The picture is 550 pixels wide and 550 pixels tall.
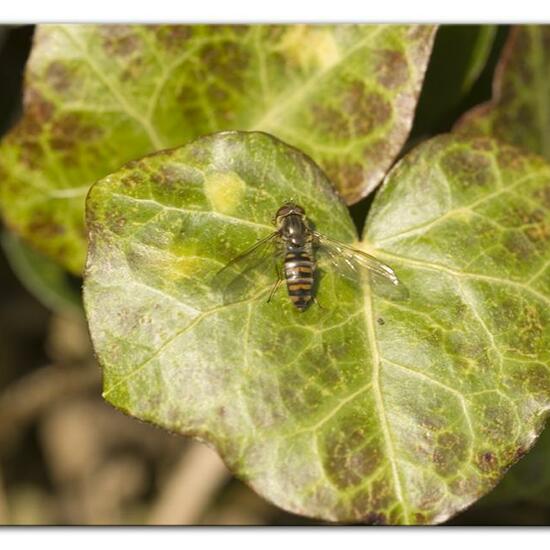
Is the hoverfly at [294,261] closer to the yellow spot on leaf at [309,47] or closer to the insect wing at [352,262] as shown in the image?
the insect wing at [352,262]

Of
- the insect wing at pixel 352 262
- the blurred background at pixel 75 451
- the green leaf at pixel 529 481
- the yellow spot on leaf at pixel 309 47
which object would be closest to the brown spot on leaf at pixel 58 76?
the yellow spot on leaf at pixel 309 47

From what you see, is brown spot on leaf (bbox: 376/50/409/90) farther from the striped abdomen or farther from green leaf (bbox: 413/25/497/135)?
the striped abdomen

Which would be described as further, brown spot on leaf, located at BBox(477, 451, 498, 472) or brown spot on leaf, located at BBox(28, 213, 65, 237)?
brown spot on leaf, located at BBox(28, 213, 65, 237)

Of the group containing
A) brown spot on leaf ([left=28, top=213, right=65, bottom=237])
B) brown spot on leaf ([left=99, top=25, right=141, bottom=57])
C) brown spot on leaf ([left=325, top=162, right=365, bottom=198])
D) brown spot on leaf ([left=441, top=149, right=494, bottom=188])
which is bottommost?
brown spot on leaf ([left=28, top=213, right=65, bottom=237])

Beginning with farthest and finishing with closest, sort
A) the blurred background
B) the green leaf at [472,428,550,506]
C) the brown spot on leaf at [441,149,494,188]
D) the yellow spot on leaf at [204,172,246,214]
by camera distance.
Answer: the blurred background → the green leaf at [472,428,550,506] → the brown spot on leaf at [441,149,494,188] → the yellow spot on leaf at [204,172,246,214]

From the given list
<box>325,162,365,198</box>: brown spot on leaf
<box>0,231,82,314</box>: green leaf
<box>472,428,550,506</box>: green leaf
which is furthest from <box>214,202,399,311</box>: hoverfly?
<box>0,231,82,314</box>: green leaf

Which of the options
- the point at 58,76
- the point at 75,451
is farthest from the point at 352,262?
the point at 75,451
